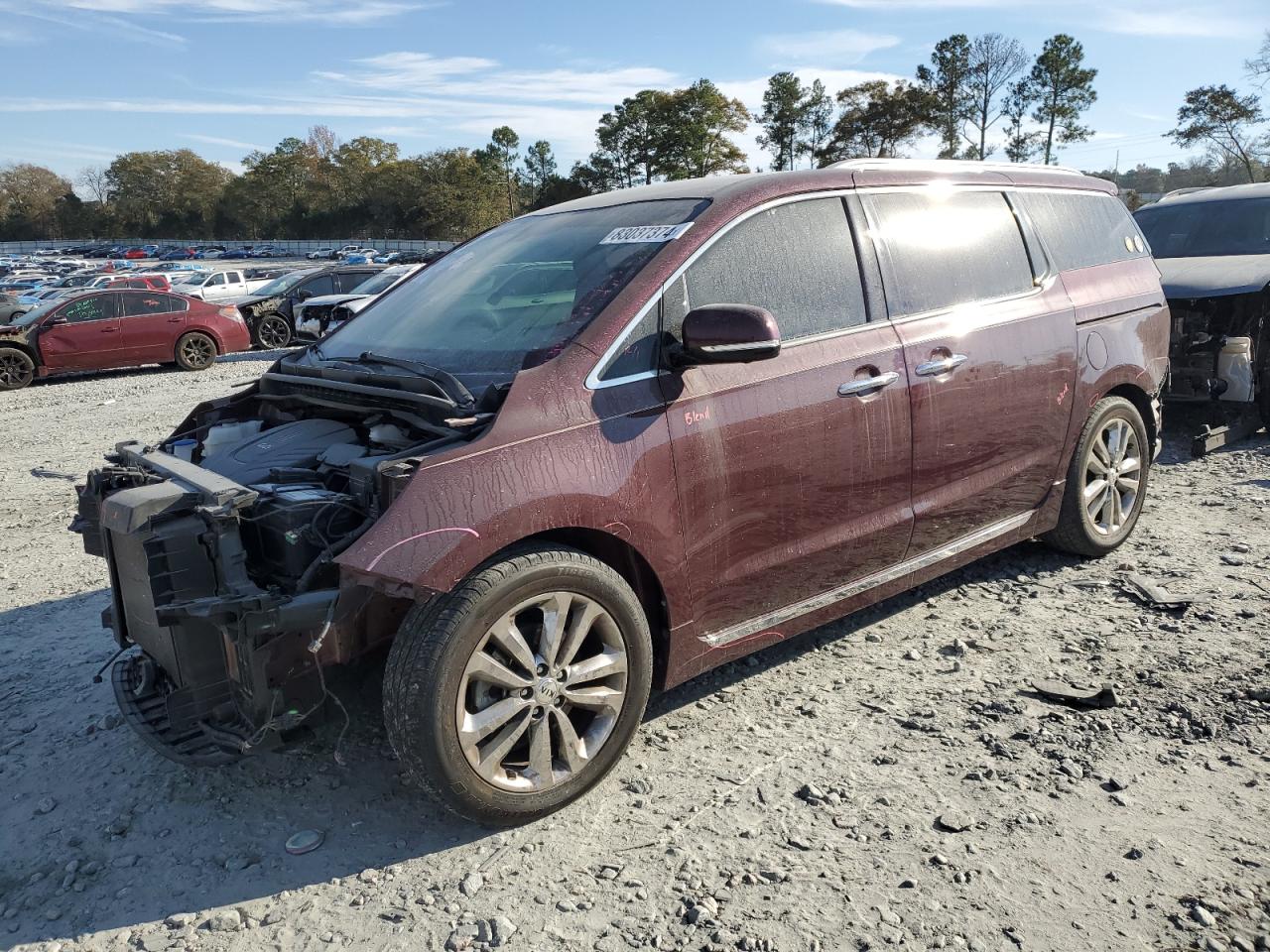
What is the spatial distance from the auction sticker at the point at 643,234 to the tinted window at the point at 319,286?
59.3ft

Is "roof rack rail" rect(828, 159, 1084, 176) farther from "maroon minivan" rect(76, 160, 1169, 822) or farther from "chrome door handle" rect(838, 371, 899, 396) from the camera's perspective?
"chrome door handle" rect(838, 371, 899, 396)

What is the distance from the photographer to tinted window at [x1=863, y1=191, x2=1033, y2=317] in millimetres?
4008

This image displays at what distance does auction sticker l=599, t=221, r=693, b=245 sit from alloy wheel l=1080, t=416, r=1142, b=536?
261 centimetres

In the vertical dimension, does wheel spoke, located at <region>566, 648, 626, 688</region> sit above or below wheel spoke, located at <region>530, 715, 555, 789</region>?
above

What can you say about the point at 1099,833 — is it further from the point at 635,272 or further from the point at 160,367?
the point at 160,367

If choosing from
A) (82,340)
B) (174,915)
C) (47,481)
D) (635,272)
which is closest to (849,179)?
(635,272)

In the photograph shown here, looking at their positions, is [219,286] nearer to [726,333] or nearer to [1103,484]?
[1103,484]

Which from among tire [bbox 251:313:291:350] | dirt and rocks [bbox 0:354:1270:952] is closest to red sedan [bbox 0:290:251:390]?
tire [bbox 251:313:291:350]

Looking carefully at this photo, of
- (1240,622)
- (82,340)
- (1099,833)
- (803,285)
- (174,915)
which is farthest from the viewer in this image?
(82,340)

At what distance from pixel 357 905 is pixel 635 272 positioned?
216cm

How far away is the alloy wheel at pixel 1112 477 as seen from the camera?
499 centimetres

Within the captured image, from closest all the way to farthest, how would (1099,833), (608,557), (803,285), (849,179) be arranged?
1. (1099,833)
2. (608,557)
3. (803,285)
4. (849,179)

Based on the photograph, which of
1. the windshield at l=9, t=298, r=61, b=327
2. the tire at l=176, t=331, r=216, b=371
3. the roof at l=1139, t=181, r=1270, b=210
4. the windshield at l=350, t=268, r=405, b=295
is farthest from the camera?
the windshield at l=350, t=268, r=405, b=295

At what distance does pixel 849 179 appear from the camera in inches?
157
